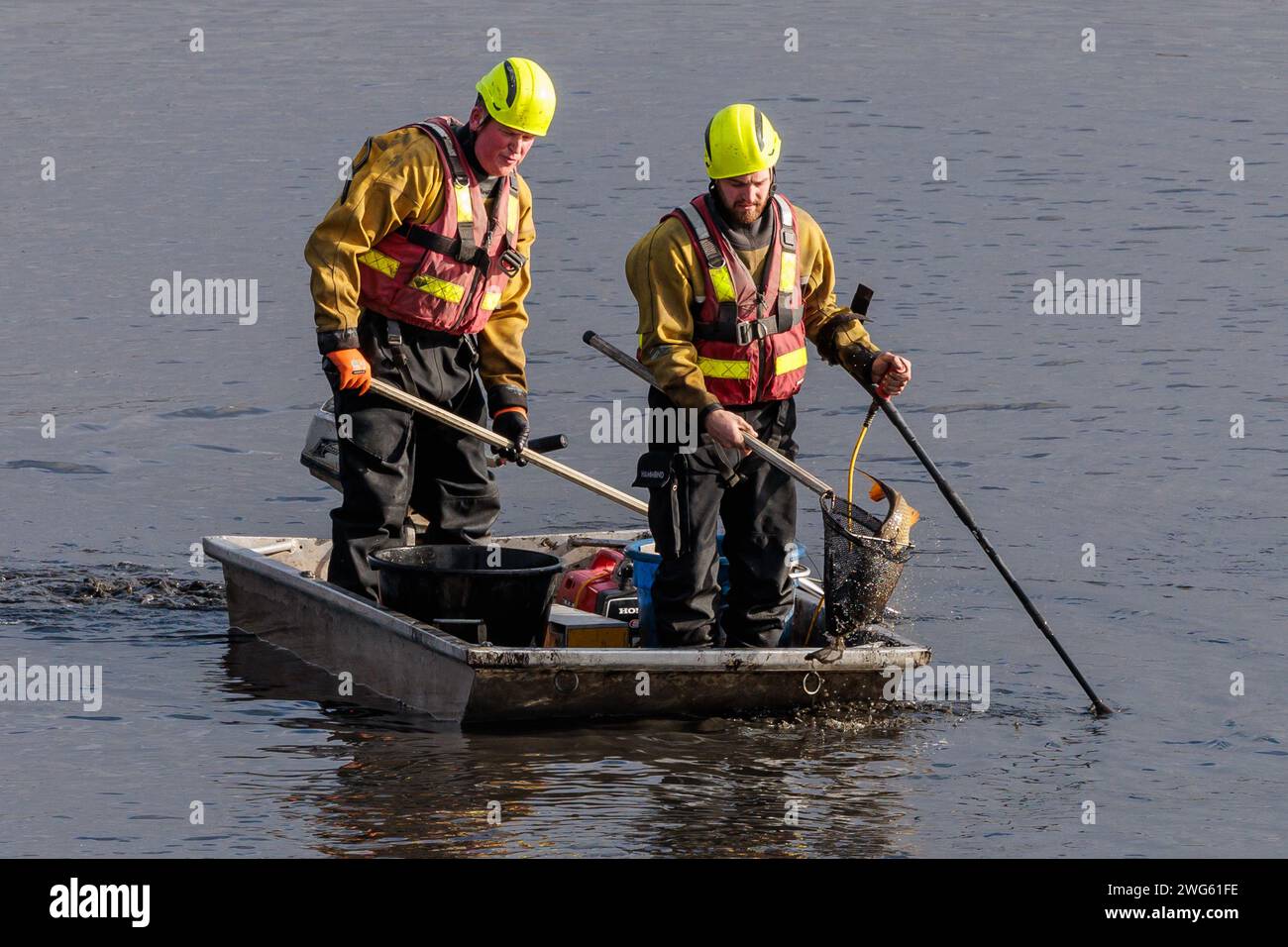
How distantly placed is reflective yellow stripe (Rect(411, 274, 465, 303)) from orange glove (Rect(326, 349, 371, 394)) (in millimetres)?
403

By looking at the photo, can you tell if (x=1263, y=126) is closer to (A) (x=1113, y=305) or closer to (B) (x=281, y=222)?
(A) (x=1113, y=305)

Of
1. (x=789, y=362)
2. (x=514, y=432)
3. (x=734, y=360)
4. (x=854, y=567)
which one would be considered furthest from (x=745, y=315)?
(x=514, y=432)

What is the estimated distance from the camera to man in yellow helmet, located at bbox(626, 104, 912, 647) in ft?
24.2

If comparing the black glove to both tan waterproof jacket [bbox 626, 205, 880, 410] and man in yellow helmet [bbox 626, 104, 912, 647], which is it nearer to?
man in yellow helmet [bbox 626, 104, 912, 647]

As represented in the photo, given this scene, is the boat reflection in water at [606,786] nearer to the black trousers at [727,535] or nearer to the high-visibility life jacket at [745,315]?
the black trousers at [727,535]

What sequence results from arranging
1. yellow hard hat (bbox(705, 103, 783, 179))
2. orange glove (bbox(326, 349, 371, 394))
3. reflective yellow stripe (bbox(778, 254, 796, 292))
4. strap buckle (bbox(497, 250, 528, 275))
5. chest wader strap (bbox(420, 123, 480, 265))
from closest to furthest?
yellow hard hat (bbox(705, 103, 783, 179)) < reflective yellow stripe (bbox(778, 254, 796, 292)) < orange glove (bbox(326, 349, 371, 394)) < chest wader strap (bbox(420, 123, 480, 265)) < strap buckle (bbox(497, 250, 528, 275))

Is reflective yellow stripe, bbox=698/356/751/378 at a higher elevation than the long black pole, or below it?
higher

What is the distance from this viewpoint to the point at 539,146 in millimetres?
21656

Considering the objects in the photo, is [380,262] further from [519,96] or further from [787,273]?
[787,273]

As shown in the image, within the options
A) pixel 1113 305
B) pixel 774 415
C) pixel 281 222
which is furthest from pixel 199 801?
pixel 281 222

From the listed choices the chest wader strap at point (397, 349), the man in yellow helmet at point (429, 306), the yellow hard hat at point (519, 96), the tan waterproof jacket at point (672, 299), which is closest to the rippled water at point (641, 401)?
the man in yellow helmet at point (429, 306)

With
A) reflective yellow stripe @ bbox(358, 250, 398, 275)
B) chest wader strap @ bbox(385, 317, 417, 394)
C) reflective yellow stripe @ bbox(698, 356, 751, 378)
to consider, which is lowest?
reflective yellow stripe @ bbox(698, 356, 751, 378)

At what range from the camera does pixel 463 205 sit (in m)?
8.02

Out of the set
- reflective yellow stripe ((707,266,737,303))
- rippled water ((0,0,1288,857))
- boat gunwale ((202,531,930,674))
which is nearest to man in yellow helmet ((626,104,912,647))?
reflective yellow stripe ((707,266,737,303))
